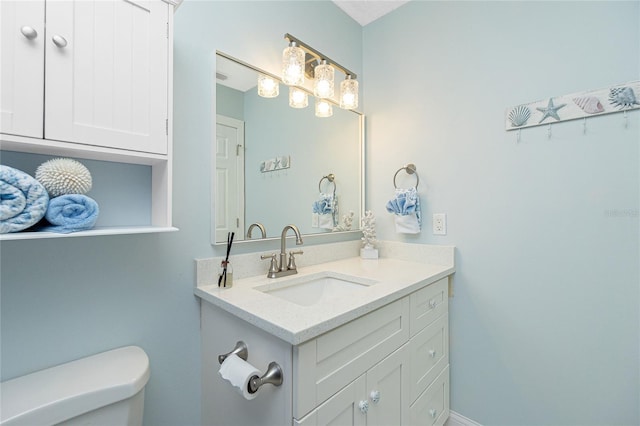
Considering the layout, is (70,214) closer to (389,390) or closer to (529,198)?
(389,390)

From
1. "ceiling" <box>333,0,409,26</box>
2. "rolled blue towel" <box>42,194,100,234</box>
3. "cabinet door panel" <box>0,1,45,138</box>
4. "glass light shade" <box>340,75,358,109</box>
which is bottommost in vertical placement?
"rolled blue towel" <box>42,194,100,234</box>

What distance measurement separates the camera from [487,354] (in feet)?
4.76

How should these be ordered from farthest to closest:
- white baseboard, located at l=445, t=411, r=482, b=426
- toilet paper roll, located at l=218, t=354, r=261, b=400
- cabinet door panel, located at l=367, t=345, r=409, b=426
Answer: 1. white baseboard, located at l=445, t=411, r=482, b=426
2. cabinet door panel, located at l=367, t=345, r=409, b=426
3. toilet paper roll, located at l=218, t=354, r=261, b=400

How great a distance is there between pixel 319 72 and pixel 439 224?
42.2 inches

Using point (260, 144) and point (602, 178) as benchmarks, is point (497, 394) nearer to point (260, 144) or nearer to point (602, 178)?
point (602, 178)

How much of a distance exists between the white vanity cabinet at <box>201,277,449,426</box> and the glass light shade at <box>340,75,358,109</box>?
3.65 feet

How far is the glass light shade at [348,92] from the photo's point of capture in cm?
165

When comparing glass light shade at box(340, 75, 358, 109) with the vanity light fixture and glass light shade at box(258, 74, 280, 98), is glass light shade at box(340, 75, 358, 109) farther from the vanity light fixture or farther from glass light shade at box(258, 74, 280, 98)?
glass light shade at box(258, 74, 280, 98)

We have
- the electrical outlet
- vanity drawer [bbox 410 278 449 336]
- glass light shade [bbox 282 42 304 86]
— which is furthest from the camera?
the electrical outlet

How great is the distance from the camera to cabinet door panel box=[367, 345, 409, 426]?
0.97 metres

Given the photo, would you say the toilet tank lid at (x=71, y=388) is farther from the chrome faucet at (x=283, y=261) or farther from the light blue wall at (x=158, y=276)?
the chrome faucet at (x=283, y=261)

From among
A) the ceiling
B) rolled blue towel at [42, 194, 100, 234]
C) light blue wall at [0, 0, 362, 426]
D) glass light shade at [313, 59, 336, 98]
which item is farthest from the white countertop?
the ceiling

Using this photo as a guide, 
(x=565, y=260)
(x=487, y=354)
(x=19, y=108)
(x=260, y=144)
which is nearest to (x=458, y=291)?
(x=487, y=354)

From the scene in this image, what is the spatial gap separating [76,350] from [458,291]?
1674 millimetres
